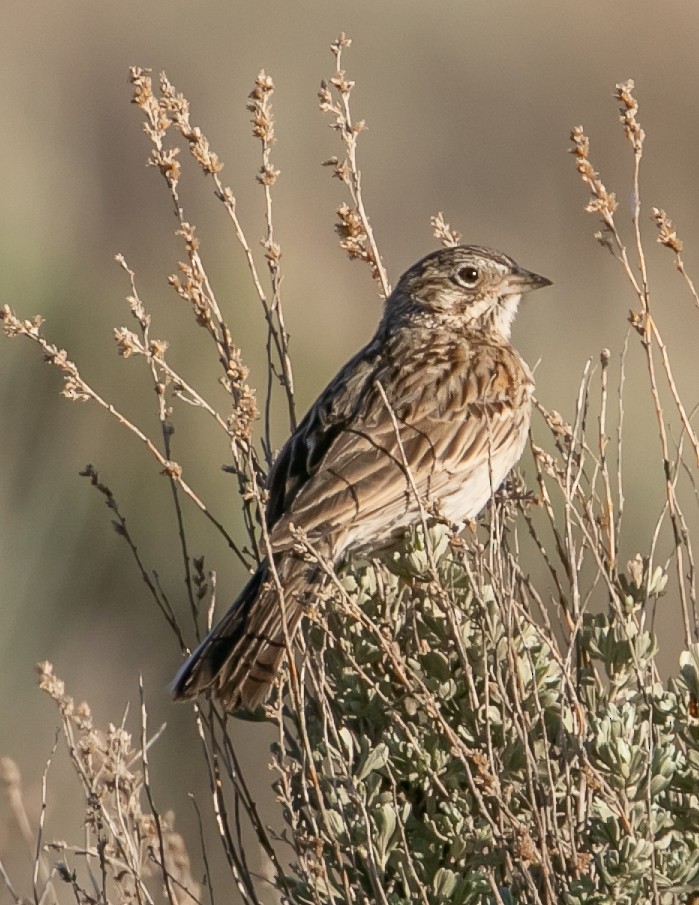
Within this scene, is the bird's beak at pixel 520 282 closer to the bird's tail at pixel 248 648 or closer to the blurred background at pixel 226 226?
the bird's tail at pixel 248 648

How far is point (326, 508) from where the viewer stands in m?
4.46

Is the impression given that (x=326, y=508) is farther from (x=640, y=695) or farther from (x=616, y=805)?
(x=616, y=805)

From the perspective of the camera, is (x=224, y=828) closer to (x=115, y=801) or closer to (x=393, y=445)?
(x=115, y=801)

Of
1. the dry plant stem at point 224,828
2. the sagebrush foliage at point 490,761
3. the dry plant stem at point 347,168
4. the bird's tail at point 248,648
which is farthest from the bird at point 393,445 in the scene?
the dry plant stem at point 347,168

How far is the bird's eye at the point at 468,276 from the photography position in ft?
17.6

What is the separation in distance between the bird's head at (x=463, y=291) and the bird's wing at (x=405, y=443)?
267mm

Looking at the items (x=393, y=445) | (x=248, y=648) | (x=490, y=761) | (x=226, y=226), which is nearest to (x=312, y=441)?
(x=393, y=445)

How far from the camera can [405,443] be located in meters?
4.69

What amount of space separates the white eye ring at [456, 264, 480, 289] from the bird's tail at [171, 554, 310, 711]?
144 centimetres

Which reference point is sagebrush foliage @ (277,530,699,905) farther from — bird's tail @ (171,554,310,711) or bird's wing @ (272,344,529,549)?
bird's wing @ (272,344,529,549)

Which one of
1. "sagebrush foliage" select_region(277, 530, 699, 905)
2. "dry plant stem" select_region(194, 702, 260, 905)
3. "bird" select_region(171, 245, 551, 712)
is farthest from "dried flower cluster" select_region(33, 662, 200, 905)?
"sagebrush foliage" select_region(277, 530, 699, 905)

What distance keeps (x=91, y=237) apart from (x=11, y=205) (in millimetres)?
3287

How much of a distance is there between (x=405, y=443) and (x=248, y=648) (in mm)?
894

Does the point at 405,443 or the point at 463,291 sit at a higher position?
the point at 463,291
